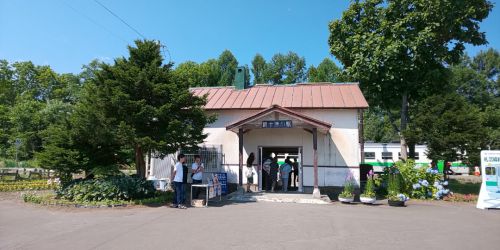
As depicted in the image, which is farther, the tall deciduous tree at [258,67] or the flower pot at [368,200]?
the tall deciduous tree at [258,67]

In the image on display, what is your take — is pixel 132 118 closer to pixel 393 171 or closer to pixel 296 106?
pixel 296 106

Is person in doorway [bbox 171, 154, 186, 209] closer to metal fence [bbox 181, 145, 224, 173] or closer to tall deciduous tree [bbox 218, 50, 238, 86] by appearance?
metal fence [bbox 181, 145, 224, 173]

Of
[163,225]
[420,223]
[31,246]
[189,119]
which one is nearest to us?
[31,246]

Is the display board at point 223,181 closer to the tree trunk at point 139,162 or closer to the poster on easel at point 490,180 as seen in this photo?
the tree trunk at point 139,162

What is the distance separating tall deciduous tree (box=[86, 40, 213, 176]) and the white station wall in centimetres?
381

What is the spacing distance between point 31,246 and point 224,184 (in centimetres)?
910

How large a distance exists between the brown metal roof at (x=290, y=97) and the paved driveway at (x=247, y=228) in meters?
6.17

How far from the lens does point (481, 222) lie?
9.87 meters

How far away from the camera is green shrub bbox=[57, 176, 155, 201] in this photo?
12.1m

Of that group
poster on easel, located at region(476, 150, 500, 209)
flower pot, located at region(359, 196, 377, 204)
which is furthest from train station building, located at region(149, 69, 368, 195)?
poster on easel, located at region(476, 150, 500, 209)

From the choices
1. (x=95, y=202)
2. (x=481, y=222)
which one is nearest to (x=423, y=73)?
(x=481, y=222)

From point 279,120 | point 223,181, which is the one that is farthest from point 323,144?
point 223,181

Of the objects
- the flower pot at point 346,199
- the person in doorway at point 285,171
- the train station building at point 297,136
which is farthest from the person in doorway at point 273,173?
the flower pot at point 346,199

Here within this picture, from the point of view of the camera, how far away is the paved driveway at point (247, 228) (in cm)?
696
